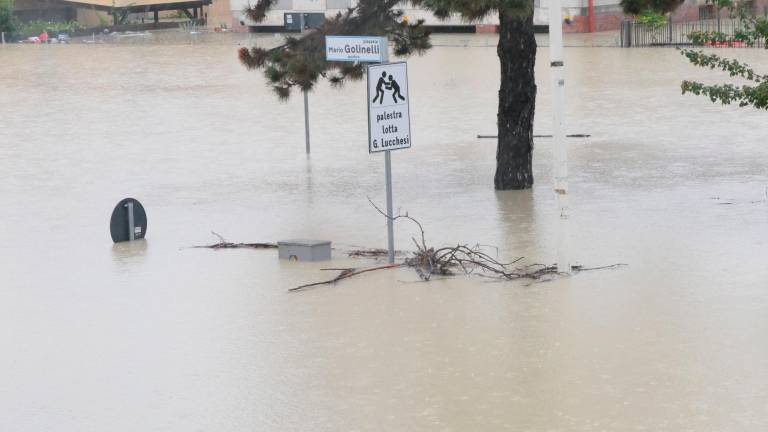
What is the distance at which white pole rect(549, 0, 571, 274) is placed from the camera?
14023mm

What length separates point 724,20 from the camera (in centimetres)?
5562

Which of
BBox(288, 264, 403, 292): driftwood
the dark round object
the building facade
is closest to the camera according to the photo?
BBox(288, 264, 403, 292): driftwood

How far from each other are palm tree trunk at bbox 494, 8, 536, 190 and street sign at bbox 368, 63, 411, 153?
17.1 ft

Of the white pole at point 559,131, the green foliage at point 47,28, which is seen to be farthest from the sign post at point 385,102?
the green foliage at point 47,28

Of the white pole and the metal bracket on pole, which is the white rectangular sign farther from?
the metal bracket on pole

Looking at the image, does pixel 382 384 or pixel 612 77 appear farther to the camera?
pixel 612 77

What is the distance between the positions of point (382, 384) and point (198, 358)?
169 centimetres

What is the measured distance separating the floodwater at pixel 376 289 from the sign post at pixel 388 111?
123cm

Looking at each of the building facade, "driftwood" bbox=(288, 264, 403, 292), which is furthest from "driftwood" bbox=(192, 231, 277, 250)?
the building facade

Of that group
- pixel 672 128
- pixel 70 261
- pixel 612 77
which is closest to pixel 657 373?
pixel 70 261

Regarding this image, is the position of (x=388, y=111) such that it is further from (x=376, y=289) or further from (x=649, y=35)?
(x=649, y=35)

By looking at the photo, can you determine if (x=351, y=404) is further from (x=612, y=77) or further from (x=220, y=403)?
(x=612, y=77)

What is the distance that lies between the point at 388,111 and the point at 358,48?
821 millimetres

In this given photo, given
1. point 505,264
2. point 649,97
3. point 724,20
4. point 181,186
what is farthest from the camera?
point 724,20
